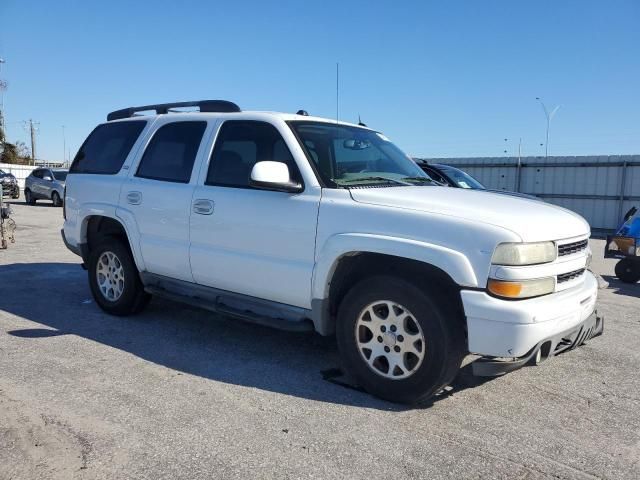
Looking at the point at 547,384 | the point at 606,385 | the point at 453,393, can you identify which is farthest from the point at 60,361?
the point at 606,385

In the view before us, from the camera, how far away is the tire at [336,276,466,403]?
3.48 m

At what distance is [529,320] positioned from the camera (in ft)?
10.7

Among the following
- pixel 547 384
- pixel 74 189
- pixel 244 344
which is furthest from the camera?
pixel 74 189

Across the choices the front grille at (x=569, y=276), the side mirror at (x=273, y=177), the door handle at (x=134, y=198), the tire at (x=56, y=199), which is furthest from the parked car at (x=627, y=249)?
the tire at (x=56, y=199)

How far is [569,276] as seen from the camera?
147 inches

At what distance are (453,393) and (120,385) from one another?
2.40 m

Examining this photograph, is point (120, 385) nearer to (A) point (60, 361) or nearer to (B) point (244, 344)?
(A) point (60, 361)

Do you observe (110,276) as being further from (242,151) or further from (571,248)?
(571,248)

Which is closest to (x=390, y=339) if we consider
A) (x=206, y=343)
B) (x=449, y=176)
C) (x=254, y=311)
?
(x=254, y=311)

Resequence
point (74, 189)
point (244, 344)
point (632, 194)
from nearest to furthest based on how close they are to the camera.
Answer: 1. point (244, 344)
2. point (74, 189)
3. point (632, 194)

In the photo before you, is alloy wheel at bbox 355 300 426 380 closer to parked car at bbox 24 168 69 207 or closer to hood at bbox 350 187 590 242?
hood at bbox 350 187 590 242

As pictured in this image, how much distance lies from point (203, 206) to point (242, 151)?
58 centimetres

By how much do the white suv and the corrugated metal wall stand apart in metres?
17.2

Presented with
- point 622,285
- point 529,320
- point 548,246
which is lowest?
point 622,285
